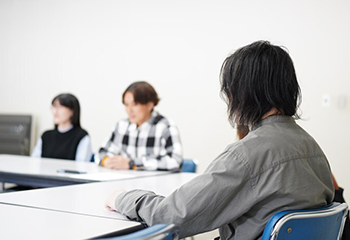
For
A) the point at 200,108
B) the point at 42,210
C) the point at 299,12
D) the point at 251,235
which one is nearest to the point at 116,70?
the point at 200,108

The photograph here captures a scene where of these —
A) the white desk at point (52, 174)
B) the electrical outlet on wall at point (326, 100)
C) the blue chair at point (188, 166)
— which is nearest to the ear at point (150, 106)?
the blue chair at point (188, 166)

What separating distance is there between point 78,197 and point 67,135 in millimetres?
2154

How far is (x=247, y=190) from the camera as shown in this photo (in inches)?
56.4

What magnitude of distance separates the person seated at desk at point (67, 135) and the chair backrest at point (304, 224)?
2828 mm

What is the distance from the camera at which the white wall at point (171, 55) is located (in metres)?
4.50

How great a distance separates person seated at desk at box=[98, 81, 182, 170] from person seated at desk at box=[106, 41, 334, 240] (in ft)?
5.75

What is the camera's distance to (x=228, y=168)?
1.41 m

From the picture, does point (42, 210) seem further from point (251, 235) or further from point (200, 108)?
point (200, 108)

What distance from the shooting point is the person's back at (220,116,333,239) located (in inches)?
56.4

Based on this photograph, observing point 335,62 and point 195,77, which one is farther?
point 195,77

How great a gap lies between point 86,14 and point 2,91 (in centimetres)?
170

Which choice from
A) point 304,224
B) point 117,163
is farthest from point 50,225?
point 117,163

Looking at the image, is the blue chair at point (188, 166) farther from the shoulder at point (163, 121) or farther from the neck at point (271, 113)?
the neck at point (271, 113)

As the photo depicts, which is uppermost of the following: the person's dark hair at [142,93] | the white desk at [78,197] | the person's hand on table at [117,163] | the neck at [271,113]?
the person's dark hair at [142,93]
